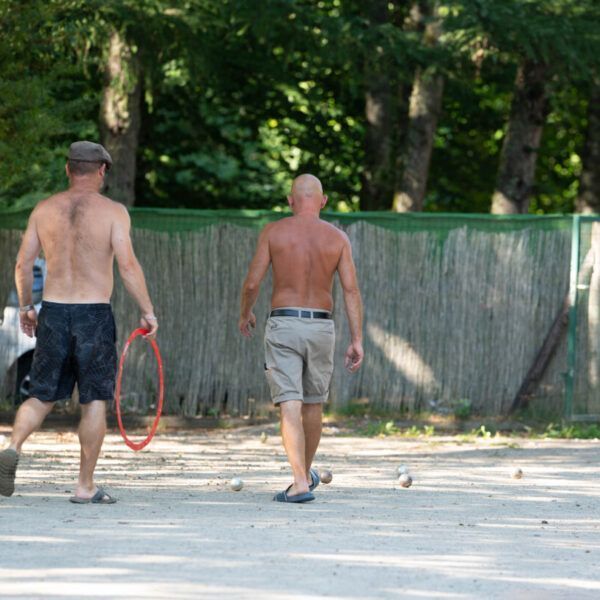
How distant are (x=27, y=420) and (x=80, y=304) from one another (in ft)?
2.32

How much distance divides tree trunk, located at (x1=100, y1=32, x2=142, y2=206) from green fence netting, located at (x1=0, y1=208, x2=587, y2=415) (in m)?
1.72

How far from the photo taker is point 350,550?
22.8ft

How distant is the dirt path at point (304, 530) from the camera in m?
6.05

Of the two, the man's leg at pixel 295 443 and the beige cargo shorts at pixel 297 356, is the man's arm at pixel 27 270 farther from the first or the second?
the man's leg at pixel 295 443

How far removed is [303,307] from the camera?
9.14 meters

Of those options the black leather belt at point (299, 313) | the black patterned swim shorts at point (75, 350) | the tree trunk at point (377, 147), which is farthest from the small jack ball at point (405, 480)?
the tree trunk at point (377, 147)

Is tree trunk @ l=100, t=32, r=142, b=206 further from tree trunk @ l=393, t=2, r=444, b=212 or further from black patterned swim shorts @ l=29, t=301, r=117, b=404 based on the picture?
black patterned swim shorts @ l=29, t=301, r=117, b=404

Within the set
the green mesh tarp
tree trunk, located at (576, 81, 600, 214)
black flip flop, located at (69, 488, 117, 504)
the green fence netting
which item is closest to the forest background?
tree trunk, located at (576, 81, 600, 214)

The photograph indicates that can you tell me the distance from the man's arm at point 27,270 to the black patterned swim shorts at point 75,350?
0.14 meters

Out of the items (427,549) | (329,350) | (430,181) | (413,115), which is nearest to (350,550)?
(427,549)

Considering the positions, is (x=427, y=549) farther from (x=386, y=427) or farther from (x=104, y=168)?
(x=386, y=427)

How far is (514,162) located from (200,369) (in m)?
5.92

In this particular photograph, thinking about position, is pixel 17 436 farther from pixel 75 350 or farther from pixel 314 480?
pixel 314 480

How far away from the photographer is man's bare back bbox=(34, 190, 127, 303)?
855 centimetres
